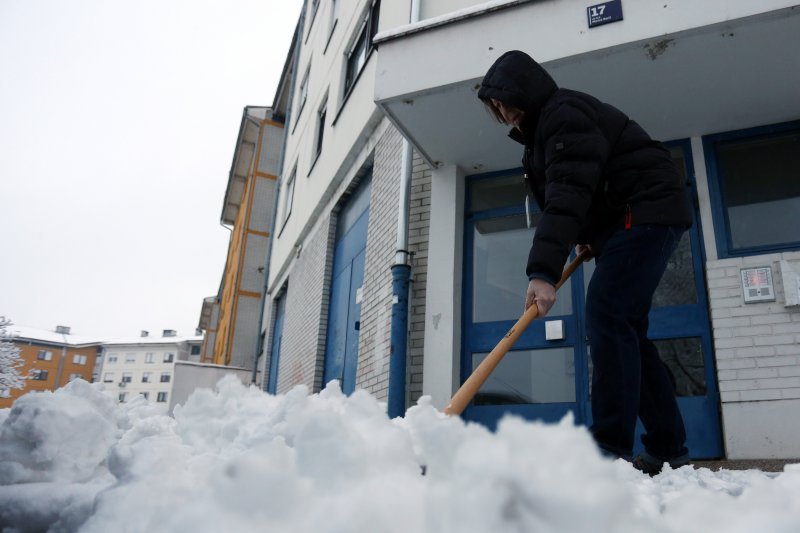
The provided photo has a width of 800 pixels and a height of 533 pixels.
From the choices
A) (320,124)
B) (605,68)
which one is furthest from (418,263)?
(320,124)

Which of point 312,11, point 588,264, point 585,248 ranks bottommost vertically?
point 585,248

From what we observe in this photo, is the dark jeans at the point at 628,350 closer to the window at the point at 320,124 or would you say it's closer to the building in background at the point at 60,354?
the window at the point at 320,124

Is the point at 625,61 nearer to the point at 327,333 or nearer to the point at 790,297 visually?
the point at 790,297

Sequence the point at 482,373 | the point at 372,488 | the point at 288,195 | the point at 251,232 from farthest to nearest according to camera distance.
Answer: the point at 251,232 → the point at 288,195 → the point at 482,373 → the point at 372,488

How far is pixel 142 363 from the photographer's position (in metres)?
76.8

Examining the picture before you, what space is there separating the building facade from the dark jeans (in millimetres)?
1708

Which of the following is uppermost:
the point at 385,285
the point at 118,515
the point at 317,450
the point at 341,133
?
the point at 341,133

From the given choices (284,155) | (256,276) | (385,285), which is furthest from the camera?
(256,276)

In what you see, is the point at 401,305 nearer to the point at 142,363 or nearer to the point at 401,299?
the point at 401,299

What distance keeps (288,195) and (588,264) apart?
1023 cm

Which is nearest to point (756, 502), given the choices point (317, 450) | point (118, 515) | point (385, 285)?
point (317, 450)

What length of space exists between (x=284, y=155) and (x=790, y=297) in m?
12.7

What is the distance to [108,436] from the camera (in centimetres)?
147

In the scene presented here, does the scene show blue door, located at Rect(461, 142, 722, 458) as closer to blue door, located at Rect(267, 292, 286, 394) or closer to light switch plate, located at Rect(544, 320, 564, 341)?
light switch plate, located at Rect(544, 320, 564, 341)
